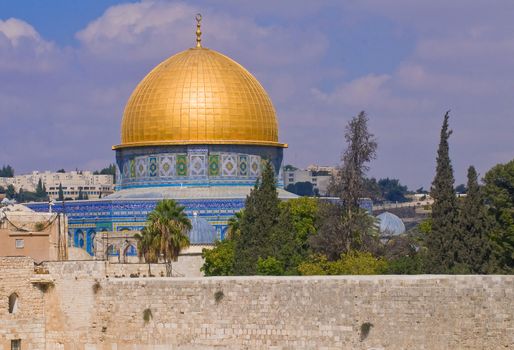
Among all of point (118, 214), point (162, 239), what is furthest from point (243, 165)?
point (162, 239)

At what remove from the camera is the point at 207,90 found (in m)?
49.7

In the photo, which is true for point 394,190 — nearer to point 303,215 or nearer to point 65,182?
point 65,182

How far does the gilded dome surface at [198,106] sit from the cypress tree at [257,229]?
16.4m

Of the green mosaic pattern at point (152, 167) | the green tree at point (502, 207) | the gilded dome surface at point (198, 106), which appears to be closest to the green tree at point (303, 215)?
the green tree at point (502, 207)

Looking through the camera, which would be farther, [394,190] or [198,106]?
[394,190]

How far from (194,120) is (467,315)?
27.7 meters

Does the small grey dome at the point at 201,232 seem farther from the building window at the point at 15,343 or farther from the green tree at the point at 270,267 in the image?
the building window at the point at 15,343

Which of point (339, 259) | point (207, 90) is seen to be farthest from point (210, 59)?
point (339, 259)

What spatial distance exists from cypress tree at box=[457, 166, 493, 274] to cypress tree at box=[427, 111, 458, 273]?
0.52 feet

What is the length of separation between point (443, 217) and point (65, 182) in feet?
363

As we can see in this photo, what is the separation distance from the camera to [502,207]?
30906mm

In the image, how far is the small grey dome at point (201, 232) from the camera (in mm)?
44594

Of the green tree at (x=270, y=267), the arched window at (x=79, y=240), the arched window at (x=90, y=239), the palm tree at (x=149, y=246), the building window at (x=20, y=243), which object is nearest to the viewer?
the building window at (x=20, y=243)

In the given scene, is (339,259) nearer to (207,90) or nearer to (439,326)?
(439,326)
